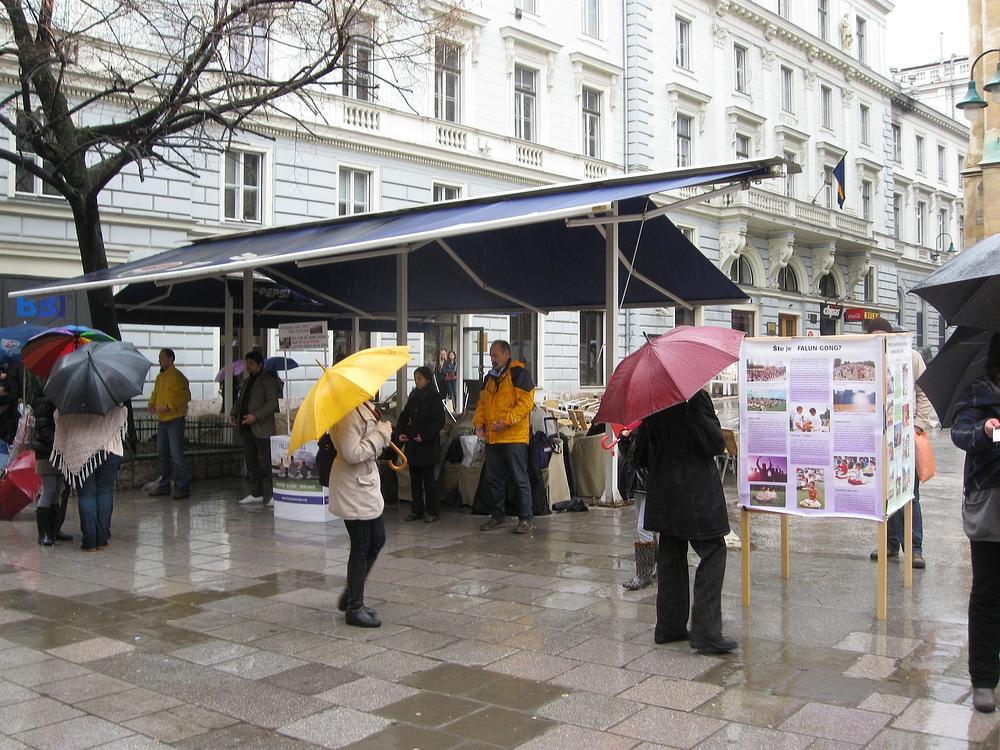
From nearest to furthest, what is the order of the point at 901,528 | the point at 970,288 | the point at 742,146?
the point at 970,288 < the point at 901,528 < the point at 742,146

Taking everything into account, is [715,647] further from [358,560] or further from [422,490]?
[422,490]

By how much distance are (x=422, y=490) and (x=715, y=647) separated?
206 inches

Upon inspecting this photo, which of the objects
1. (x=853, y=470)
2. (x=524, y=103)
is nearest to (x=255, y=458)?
(x=853, y=470)

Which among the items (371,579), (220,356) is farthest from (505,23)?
(371,579)

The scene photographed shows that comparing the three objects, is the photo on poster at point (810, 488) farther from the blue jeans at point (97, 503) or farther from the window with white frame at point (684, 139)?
the window with white frame at point (684, 139)

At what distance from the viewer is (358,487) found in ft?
19.4

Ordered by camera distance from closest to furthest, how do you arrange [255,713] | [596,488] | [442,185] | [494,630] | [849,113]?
[255,713]
[494,630]
[596,488]
[442,185]
[849,113]

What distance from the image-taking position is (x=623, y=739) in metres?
4.07

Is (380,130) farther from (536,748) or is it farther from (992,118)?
(536,748)

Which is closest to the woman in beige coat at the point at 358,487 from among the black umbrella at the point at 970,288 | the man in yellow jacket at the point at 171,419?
the black umbrella at the point at 970,288

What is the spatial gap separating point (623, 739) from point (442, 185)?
21392 millimetres

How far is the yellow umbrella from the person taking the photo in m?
5.43

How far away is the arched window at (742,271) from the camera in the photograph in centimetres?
3334

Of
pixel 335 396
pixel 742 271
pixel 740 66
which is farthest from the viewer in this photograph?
pixel 740 66
